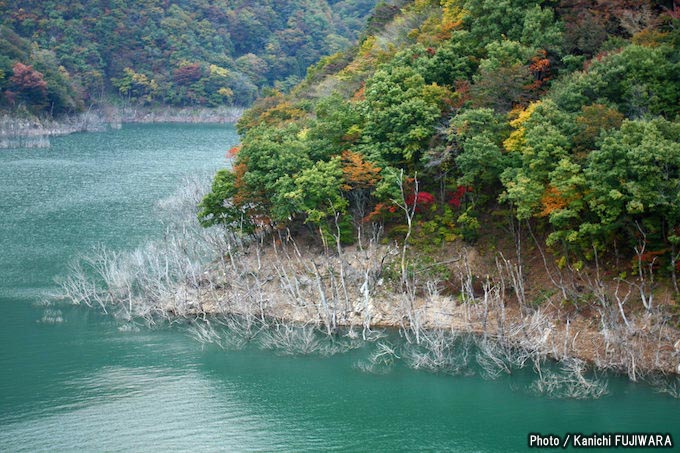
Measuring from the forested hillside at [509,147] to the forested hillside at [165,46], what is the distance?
64.3 m

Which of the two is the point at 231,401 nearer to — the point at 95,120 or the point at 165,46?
the point at 95,120

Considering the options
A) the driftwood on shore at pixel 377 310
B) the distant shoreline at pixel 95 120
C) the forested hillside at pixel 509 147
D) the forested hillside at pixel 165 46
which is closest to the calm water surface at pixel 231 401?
the driftwood on shore at pixel 377 310

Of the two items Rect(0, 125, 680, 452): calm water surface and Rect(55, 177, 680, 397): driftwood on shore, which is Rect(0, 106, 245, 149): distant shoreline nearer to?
Rect(55, 177, 680, 397): driftwood on shore

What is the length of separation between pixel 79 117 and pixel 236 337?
237 ft

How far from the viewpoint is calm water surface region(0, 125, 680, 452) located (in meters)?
23.1

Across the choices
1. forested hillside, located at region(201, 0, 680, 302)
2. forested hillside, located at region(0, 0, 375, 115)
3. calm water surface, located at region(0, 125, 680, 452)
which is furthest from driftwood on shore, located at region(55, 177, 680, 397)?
forested hillside, located at region(0, 0, 375, 115)

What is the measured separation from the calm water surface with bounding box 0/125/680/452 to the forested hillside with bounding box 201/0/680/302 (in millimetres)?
5439

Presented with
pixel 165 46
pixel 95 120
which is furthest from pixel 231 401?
pixel 165 46

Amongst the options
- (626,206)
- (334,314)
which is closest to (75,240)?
(334,314)

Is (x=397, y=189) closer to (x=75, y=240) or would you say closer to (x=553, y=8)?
(x=553, y=8)

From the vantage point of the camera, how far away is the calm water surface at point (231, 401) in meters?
23.1

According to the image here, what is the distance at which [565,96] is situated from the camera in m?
29.3

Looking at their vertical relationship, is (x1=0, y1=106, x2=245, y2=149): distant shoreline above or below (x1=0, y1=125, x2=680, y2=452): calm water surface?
above

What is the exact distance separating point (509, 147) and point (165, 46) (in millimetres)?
98214
